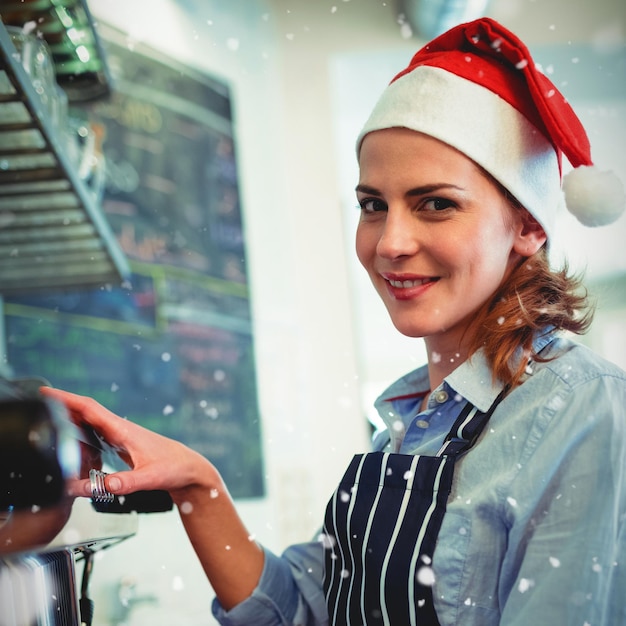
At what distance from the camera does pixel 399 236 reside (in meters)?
0.78

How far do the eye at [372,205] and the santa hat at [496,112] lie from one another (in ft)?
0.27

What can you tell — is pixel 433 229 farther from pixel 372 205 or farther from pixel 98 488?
pixel 98 488

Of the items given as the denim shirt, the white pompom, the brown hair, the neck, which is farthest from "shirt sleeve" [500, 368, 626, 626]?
the white pompom

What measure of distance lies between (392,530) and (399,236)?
31cm

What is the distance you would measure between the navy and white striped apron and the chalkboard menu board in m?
1.17

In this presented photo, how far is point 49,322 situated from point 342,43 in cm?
128

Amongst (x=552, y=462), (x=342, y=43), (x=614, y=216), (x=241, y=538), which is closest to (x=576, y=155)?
(x=614, y=216)

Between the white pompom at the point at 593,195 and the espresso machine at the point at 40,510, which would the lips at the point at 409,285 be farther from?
the espresso machine at the point at 40,510

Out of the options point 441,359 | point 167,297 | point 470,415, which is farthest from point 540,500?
point 167,297

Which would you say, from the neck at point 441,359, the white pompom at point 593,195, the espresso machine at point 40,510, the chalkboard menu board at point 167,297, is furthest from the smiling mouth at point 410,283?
the chalkboard menu board at point 167,297

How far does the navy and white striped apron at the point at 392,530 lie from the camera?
714 millimetres

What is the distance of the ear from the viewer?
836mm

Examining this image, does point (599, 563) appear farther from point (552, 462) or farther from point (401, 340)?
point (401, 340)

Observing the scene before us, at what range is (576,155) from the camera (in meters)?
0.79
